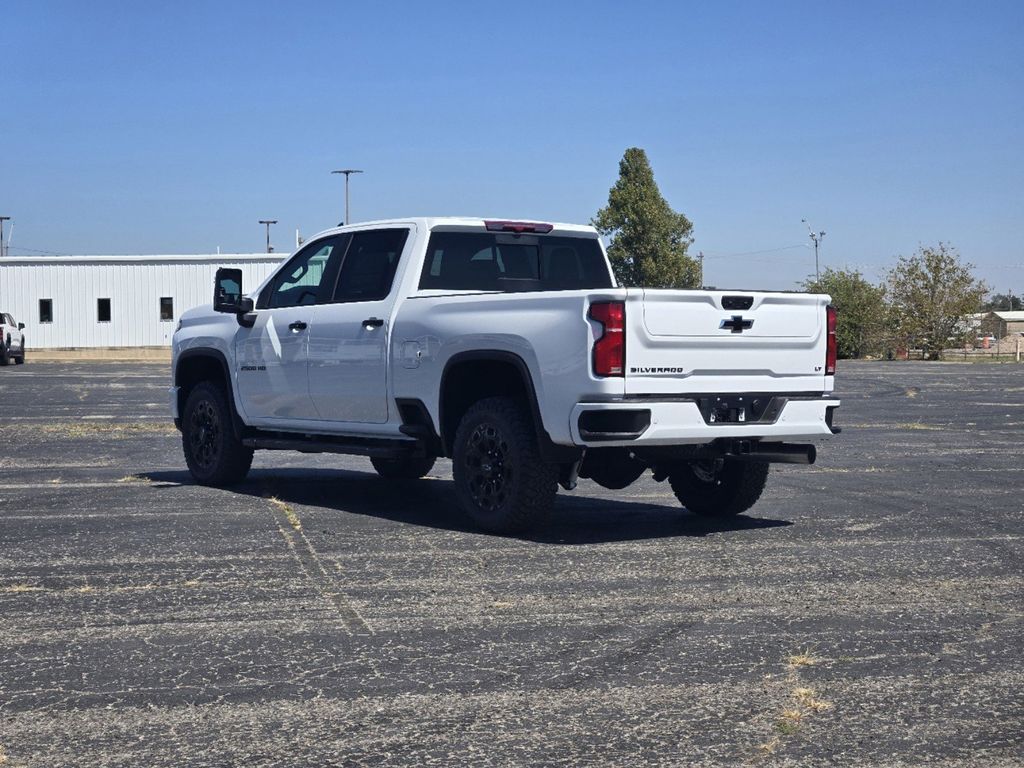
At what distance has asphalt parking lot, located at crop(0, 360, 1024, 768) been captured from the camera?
4.43 metres

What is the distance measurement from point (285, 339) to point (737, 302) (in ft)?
12.6

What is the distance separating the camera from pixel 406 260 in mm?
9891

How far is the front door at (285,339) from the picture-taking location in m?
10.6

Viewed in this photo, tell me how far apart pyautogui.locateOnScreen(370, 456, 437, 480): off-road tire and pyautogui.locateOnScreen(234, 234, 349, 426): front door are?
1646 mm

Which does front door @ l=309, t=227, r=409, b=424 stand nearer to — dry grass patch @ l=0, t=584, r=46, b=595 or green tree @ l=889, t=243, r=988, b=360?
dry grass patch @ l=0, t=584, r=46, b=595

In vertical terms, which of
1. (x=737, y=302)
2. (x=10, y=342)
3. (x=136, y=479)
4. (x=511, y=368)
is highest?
(x=737, y=302)

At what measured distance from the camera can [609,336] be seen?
802 cm

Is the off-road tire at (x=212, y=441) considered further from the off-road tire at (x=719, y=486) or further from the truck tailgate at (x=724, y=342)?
the truck tailgate at (x=724, y=342)

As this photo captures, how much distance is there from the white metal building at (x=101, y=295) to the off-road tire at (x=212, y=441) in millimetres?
54620

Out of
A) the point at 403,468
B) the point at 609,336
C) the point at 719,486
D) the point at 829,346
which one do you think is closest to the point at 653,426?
the point at 609,336

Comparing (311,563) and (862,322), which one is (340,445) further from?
(862,322)

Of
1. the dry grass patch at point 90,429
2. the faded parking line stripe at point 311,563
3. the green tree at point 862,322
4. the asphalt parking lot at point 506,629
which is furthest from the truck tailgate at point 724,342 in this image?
the green tree at point 862,322

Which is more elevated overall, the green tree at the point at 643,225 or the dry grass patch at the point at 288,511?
the green tree at the point at 643,225

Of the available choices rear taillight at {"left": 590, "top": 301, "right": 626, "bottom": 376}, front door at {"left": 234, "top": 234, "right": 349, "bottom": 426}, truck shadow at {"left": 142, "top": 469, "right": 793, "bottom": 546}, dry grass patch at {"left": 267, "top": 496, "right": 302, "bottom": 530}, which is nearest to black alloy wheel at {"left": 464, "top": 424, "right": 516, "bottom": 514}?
truck shadow at {"left": 142, "top": 469, "right": 793, "bottom": 546}
